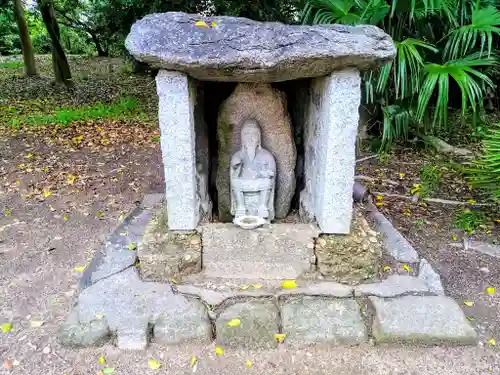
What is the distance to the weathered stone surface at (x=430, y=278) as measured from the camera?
2502mm

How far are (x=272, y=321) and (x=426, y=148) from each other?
401 cm

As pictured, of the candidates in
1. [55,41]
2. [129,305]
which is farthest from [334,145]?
[55,41]

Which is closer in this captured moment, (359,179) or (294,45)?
(294,45)

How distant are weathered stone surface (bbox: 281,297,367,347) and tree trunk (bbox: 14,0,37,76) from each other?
911cm

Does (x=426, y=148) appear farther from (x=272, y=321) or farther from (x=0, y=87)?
(x=0, y=87)

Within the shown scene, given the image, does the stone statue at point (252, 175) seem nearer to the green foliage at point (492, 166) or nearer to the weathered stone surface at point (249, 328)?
the weathered stone surface at point (249, 328)

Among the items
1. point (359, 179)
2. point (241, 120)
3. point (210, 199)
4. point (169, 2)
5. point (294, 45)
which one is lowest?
point (359, 179)

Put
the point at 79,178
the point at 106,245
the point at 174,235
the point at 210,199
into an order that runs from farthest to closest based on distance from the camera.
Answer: the point at 79,178 < the point at 210,199 < the point at 106,245 < the point at 174,235

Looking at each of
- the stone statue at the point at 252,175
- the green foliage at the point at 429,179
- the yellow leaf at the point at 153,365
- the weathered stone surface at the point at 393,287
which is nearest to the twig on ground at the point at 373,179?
the green foliage at the point at 429,179

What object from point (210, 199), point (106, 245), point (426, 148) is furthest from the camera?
point (426, 148)

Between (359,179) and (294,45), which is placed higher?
(294,45)

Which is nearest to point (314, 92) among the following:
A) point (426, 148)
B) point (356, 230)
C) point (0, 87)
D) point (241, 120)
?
point (241, 120)

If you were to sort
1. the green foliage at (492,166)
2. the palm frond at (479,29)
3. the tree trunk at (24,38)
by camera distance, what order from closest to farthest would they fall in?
1. the green foliage at (492,166)
2. the palm frond at (479,29)
3. the tree trunk at (24,38)

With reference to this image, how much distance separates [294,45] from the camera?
206 centimetres
